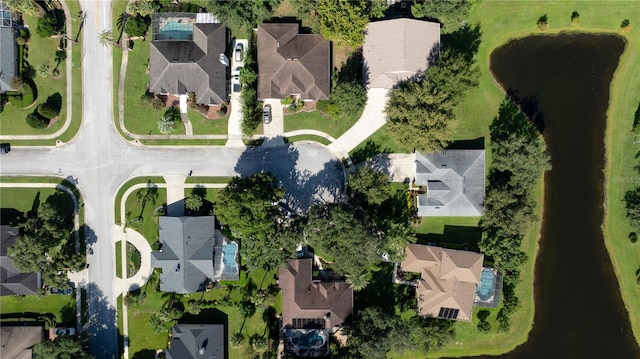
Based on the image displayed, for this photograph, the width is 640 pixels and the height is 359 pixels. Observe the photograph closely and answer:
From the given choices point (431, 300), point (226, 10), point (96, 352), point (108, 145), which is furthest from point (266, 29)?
point (96, 352)

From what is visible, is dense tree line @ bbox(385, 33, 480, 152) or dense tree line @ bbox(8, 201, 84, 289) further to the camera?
dense tree line @ bbox(8, 201, 84, 289)

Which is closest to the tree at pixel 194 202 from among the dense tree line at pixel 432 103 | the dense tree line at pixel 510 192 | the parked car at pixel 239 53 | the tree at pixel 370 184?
the parked car at pixel 239 53

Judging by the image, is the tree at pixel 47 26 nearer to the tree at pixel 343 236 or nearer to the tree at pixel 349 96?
the tree at pixel 349 96

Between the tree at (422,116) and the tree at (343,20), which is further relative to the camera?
the tree at (343,20)

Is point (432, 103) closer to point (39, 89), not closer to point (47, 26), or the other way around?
point (47, 26)

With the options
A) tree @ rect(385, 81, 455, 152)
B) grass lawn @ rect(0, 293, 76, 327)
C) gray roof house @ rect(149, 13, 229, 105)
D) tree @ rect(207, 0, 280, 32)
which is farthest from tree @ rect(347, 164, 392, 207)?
grass lawn @ rect(0, 293, 76, 327)

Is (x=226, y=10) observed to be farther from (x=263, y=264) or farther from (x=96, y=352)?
(x=96, y=352)

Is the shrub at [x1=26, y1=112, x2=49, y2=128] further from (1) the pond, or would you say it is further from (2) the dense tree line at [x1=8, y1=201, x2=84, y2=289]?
(1) the pond
